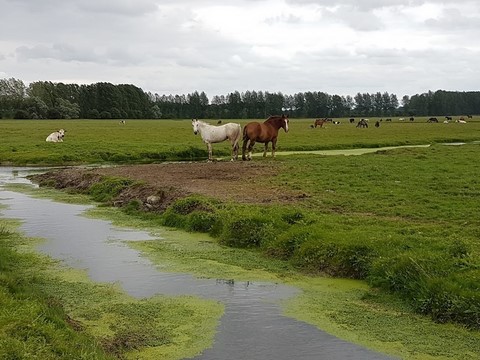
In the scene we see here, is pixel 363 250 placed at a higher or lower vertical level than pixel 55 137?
lower

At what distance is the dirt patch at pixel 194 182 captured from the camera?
16531 millimetres

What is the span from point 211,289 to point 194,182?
34.1ft

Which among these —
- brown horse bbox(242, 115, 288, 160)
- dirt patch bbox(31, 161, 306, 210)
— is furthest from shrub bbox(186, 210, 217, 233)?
brown horse bbox(242, 115, 288, 160)

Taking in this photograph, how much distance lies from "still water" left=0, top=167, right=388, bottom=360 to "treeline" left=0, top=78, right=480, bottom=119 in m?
100

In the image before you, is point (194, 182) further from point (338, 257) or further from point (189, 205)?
point (338, 257)

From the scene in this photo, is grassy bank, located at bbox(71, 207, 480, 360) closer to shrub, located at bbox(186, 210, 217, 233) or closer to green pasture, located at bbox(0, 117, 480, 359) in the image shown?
green pasture, located at bbox(0, 117, 480, 359)

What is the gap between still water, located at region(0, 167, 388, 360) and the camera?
674cm

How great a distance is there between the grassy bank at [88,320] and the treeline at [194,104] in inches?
4136

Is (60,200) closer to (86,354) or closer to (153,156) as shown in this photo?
(86,354)

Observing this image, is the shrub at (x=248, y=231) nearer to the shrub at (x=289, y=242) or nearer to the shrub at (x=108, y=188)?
the shrub at (x=289, y=242)

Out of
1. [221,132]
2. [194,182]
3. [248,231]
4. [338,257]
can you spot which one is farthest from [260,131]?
[338,257]

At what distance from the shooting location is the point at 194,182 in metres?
19.4

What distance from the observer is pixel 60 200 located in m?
19.1

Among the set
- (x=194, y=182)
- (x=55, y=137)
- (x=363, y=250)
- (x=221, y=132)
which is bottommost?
(x=363, y=250)
